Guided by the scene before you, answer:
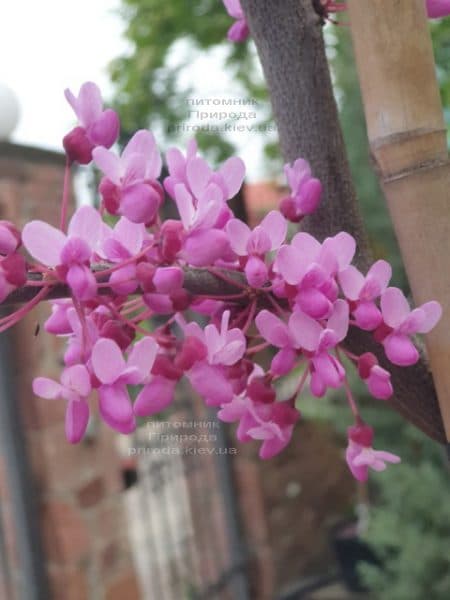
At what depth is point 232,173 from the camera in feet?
1.21

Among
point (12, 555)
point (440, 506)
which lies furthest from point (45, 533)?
point (440, 506)

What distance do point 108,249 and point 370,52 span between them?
0.16m

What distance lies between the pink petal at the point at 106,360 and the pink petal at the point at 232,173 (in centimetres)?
10

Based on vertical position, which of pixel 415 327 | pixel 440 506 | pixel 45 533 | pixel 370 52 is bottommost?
pixel 440 506

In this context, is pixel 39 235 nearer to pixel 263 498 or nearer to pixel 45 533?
pixel 45 533

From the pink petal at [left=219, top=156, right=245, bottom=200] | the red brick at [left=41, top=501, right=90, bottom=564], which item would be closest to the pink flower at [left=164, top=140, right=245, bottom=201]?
the pink petal at [left=219, top=156, right=245, bottom=200]

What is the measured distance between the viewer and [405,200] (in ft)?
1.20

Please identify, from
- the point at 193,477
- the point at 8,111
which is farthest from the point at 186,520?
the point at 8,111

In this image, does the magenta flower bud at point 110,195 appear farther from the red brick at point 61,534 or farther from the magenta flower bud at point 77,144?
the red brick at point 61,534

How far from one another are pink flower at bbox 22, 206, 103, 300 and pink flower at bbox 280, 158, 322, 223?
12 cm

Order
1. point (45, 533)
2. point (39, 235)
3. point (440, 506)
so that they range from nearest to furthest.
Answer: point (39, 235)
point (45, 533)
point (440, 506)

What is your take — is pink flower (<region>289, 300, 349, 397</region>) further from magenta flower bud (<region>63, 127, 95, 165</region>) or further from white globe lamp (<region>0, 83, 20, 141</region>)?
white globe lamp (<region>0, 83, 20, 141</region>)

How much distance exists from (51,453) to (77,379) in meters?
1.42

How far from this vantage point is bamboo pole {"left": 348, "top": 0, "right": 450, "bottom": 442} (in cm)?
35
